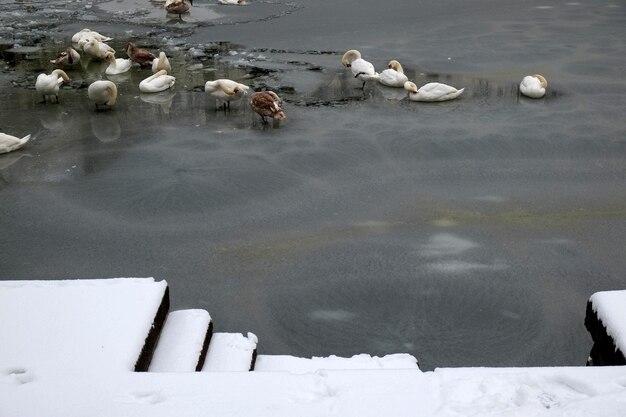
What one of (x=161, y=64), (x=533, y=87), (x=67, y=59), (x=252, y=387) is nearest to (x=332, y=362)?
(x=252, y=387)

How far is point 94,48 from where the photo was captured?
9.45m

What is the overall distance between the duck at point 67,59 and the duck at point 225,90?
2.71 metres

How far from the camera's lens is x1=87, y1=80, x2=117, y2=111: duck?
286 inches

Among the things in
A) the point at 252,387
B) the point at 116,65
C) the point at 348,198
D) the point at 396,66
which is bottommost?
the point at 348,198

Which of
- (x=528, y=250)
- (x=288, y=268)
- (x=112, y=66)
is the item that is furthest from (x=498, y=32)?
(x=288, y=268)

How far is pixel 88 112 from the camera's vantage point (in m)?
7.40

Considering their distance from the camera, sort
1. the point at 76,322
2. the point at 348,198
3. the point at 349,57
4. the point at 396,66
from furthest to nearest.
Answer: the point at 349,57, the point at 396,66, the point at 348,198, the point at 76,322

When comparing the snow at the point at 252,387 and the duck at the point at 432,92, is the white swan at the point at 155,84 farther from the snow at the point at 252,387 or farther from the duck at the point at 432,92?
the snow at the point at 252,387

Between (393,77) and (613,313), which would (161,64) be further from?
(613,313)

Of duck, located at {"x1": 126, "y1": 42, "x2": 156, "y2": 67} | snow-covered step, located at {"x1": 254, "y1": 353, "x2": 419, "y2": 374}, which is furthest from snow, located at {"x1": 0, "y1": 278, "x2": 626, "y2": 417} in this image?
duck, located at {"x1": 126, "y1": 42, "x2": 156, "y2": 67}

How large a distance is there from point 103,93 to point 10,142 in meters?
1.32

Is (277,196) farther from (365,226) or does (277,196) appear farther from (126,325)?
(126,325)

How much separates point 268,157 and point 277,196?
2.69ft

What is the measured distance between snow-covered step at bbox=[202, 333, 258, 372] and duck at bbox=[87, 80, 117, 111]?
459 centimetres
